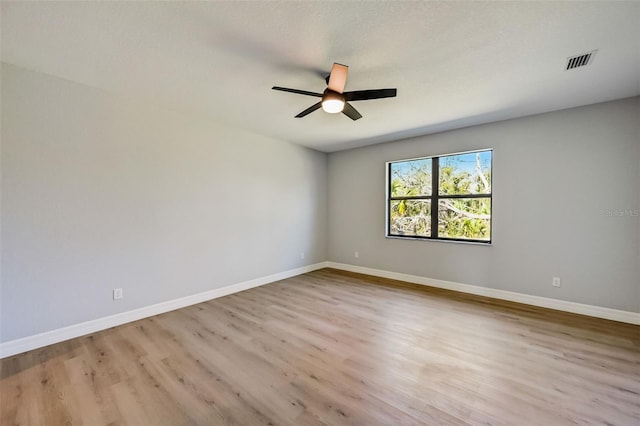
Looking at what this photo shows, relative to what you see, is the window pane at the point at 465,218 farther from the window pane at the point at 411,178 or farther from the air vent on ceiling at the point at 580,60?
the air vent on ceiling at the point at 580,60

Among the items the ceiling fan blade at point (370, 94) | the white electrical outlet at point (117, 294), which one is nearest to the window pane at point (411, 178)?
the ceiling fan blade at point (370, 94)

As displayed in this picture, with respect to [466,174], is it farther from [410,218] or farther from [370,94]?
[370,94]

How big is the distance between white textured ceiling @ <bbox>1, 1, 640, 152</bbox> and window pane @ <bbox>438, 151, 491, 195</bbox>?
3.26ft

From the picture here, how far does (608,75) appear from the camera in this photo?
2484mm

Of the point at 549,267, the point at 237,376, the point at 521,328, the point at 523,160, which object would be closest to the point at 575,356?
the point at 521,328

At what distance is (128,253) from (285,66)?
269 cm

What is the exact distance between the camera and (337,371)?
208 centimetres

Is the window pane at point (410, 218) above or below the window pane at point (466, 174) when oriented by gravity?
below

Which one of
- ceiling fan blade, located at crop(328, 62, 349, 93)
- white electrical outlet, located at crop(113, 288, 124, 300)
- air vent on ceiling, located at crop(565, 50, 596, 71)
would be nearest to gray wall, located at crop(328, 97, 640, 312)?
air vent on ceiling, located at crop(565, 50, 596, 71)

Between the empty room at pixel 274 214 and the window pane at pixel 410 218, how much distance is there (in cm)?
6

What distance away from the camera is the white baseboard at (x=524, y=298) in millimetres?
2990

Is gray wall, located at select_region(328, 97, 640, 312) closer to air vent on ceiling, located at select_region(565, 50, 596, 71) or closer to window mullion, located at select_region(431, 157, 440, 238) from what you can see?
window mullion, located at select_region(431, 157, 440, 238)

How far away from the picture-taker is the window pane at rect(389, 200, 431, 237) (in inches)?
181

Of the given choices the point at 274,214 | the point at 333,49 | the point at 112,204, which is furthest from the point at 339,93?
the point at 274,214
